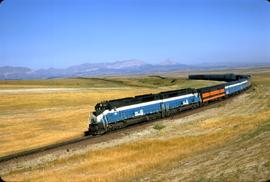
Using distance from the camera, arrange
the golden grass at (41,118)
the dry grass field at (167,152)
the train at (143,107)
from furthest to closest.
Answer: the golden grass at (41,118) → the train at (143,107) → the dry grass field at (167,152)

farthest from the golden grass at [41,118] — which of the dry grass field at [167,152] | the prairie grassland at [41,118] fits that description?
the dry grass field at [167,152]

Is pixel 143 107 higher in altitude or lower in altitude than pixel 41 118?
higher

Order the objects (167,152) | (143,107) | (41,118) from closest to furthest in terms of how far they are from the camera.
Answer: (167,152) < (143,107) < (41,118)

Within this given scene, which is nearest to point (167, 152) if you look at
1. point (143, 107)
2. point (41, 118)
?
point (143, 107)

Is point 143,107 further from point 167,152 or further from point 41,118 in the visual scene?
point 41,118

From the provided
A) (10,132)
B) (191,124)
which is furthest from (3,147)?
(191,124)

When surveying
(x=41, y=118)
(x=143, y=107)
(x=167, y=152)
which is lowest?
(x=41, y=118)

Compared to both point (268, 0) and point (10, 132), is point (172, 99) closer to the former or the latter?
point (10, 132)

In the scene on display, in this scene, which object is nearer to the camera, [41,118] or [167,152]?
[167,152]

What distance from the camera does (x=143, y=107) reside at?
4897 centimetres

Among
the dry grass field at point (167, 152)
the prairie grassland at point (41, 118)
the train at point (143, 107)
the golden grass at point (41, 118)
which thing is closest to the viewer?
the dry grass field at point (167, 152)

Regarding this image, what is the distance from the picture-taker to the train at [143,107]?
42.8 m

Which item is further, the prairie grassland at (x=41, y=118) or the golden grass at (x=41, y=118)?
the golden grass at (x=41, y=118)

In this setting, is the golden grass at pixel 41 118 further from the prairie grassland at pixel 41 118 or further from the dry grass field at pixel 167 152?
the dry grass field at pixel 167 152
